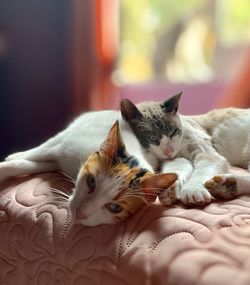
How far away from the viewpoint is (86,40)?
2900 millimetres

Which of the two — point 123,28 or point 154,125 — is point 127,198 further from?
point 123,28

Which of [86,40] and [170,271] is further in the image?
[86,40]

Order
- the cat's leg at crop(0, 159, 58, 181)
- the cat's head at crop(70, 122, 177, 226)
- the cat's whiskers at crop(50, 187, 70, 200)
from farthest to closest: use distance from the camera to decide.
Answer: the cat's leg at crop(0, 159, 58, 181), the cat's whiskers at crop(50, 187, 70, 200), the cat's head at crop(70, 122, 177, 226)

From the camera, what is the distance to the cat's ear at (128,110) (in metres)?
1.16

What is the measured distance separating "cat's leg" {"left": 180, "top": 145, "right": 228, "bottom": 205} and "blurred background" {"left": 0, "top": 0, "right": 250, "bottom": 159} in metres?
1.63

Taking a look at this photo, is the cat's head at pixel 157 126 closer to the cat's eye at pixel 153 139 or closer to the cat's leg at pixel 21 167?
the cat's eye at pixel 153 139

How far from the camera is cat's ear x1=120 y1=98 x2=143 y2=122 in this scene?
3.82 ft

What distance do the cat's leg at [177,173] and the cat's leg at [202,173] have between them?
1cm

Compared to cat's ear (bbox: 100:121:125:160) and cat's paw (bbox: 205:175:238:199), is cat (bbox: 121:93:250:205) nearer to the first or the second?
cat's paw (bbox: 205:175:238:199)

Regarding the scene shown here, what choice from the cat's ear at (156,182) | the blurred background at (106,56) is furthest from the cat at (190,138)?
the blurred background at (106,56)

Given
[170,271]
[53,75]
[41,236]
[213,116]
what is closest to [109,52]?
[53,75]

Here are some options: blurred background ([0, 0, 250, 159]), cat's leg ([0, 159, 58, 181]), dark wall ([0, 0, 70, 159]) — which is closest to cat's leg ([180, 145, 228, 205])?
cat's leg ([0, 159, 58, 181])

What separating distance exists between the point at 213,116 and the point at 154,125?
8.3 inches

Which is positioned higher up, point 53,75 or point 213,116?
point 213,116
